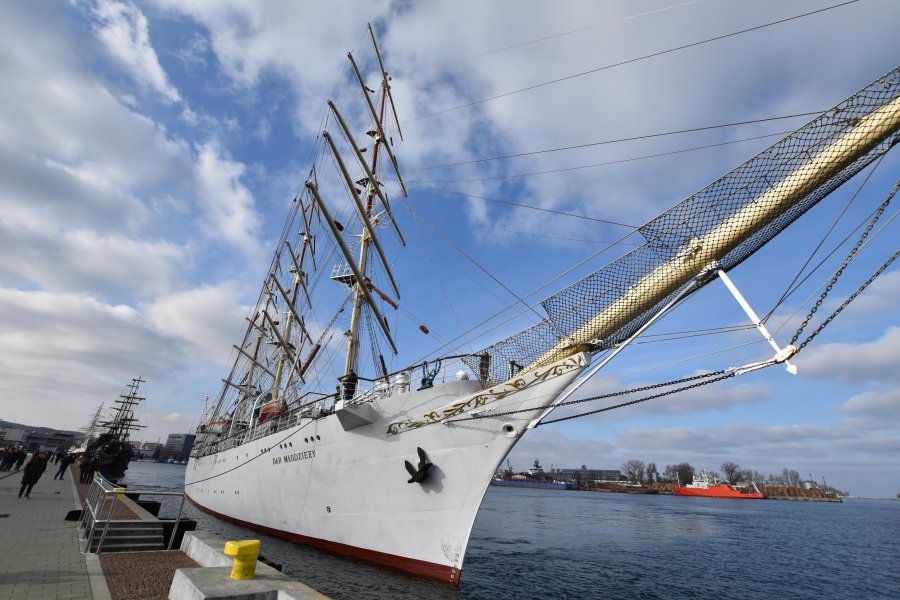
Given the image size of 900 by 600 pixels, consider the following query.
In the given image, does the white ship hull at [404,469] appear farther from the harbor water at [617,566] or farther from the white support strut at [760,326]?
the white support strut at [760,326]

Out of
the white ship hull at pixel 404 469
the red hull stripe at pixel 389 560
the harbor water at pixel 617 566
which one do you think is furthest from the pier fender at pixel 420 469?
the harbor water at pixel 617 566

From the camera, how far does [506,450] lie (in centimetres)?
1037

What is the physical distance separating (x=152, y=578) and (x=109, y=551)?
2.96 meters

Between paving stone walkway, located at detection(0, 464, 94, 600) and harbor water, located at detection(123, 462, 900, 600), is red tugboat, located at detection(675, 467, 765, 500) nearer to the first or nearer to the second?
harbor water, located at detection(123, 462, 900, 600)

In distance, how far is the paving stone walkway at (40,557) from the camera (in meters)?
5.79

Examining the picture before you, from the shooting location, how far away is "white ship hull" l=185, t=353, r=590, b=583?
34.0ft

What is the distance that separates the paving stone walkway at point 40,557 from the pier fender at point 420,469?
639 centimetres

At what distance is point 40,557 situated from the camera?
7438mm

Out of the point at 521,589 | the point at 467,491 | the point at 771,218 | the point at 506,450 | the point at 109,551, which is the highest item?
the point at 771,218

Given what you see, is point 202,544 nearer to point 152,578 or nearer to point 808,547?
point 152,578

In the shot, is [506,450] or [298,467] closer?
[506,450]

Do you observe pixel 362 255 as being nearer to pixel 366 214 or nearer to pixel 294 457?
pixel 366 214

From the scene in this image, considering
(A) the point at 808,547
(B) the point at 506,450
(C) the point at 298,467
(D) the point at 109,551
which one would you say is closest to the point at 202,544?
(D) the point at 109,551

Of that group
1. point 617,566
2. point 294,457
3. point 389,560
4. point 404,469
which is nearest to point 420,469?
point 404,469
